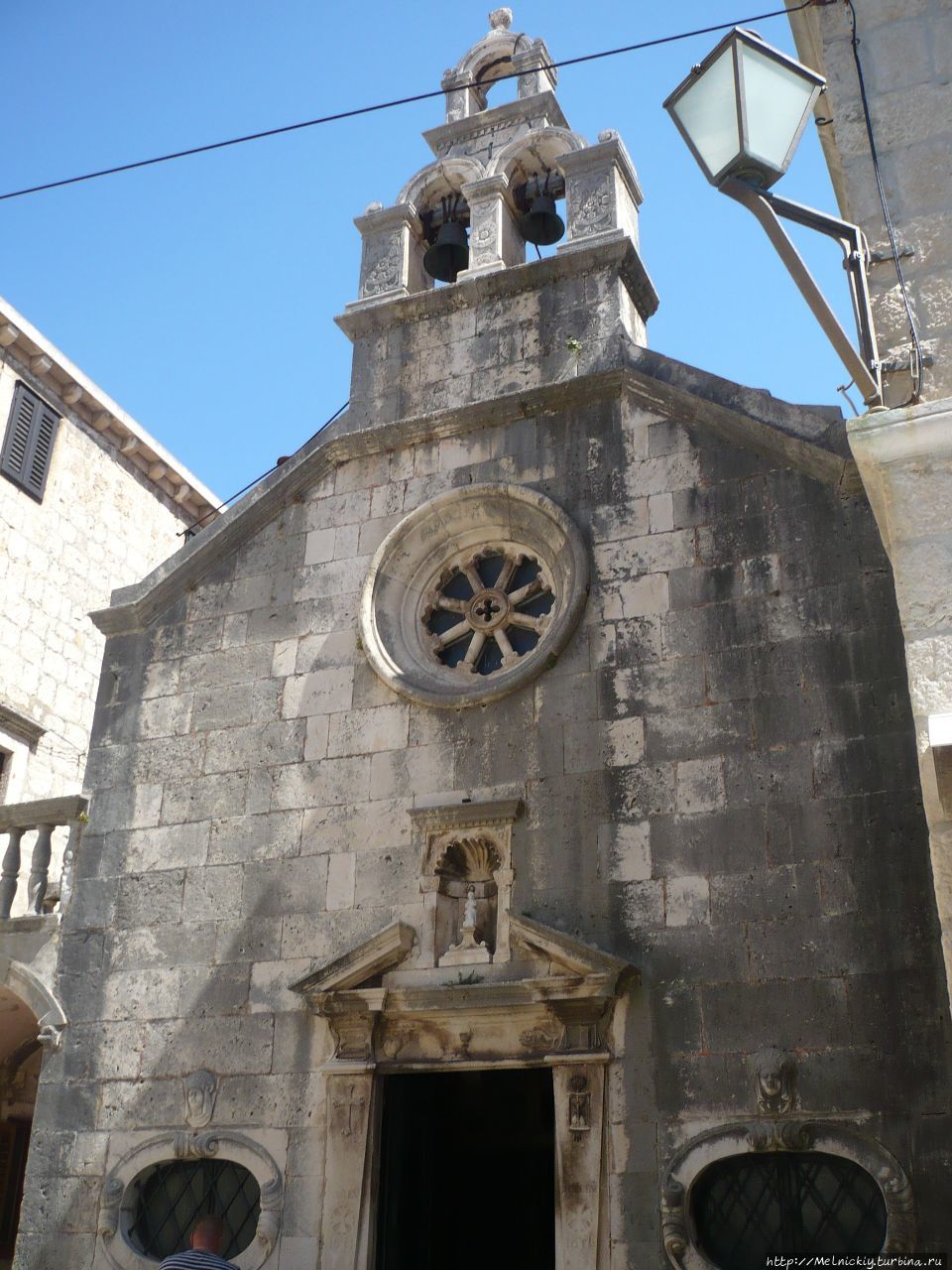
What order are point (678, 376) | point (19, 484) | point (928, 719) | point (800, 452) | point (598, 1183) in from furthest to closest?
point (19, 484) → point (678, 376) → point (800, 452) → point (598, 1183) → point (928, 719)

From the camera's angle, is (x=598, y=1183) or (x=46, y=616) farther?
(x=46, y=616)

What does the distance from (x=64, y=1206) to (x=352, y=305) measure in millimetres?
7007

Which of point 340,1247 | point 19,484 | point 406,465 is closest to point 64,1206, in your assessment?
point 340,1247

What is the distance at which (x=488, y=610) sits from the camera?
935 cm

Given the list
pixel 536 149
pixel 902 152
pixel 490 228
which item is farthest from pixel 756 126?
pixel 536 149

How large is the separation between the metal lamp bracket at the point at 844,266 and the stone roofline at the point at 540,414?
3.02 meters

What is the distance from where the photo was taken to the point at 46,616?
43.9ft

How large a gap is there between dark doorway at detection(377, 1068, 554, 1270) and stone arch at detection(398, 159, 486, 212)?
7.10 meters

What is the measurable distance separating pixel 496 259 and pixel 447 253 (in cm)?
83

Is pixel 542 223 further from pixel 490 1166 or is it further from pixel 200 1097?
pixel 490 1166

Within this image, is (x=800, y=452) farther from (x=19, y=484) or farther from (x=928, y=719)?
(x=19, y=484)

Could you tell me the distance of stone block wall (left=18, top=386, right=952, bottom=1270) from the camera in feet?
23.6

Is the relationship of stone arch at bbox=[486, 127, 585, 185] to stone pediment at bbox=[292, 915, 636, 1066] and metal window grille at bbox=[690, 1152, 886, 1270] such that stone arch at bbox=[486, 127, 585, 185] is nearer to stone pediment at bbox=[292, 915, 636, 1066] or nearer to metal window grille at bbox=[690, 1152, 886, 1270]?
stone pediment at bbox=[292, 915, 636, 1066]

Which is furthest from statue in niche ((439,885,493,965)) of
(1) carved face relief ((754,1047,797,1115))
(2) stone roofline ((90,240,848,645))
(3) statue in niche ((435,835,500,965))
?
(2) stone roofline ((90,240,848,645))
